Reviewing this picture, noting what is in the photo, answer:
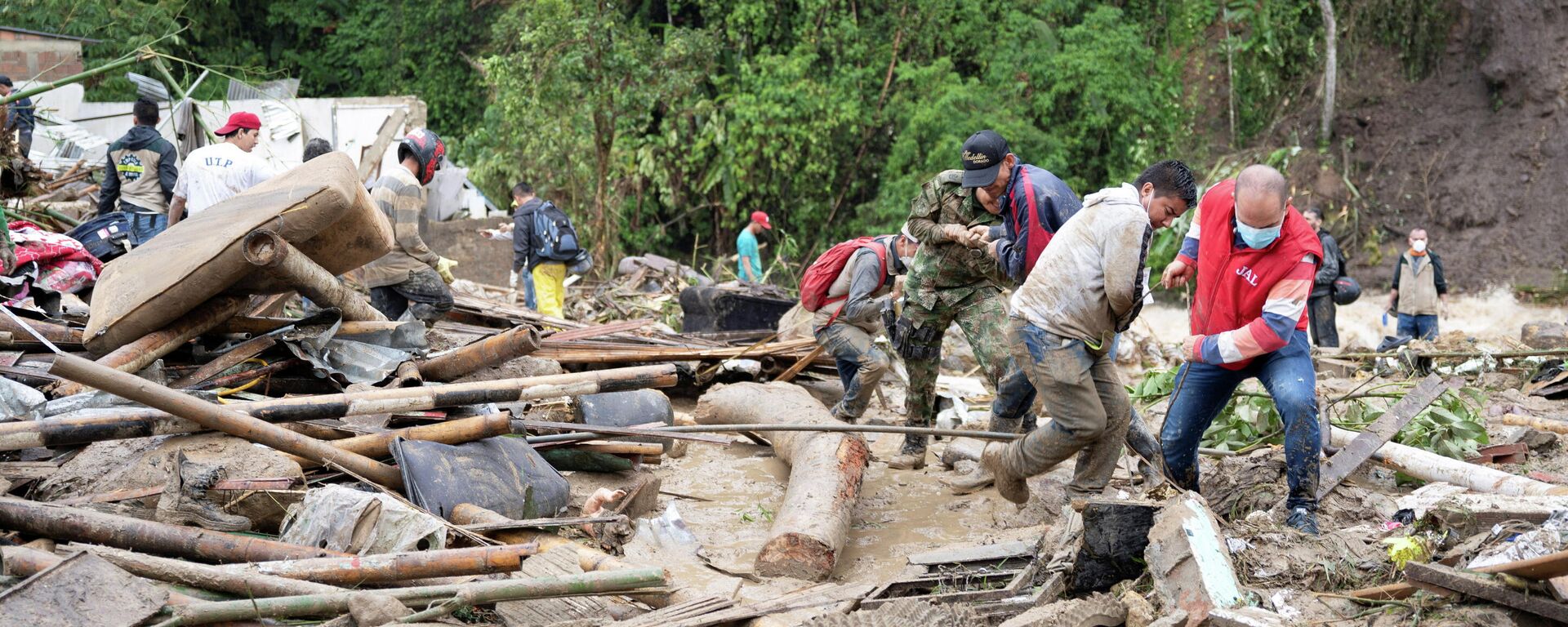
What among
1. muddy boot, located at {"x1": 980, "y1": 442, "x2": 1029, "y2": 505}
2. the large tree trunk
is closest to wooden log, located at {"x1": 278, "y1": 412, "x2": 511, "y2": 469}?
muddy boot, located at {"x1": 980, "y1": 442, "x2": 1029, "y2": 505}

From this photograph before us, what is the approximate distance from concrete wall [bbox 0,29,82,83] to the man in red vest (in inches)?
686

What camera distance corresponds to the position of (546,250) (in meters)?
10.6

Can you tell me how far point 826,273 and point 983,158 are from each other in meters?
1.83

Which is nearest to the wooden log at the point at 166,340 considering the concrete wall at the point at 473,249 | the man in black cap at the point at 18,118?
the man in black cap at the point at 18,118

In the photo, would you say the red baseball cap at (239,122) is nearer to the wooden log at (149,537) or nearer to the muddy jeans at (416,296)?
the muddy jeans at (416,296)

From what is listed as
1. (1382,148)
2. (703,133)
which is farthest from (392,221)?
(1382,148)

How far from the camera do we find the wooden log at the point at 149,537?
3881mm

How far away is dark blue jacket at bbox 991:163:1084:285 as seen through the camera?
5.37 metres

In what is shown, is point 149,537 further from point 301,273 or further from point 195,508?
point 301,273

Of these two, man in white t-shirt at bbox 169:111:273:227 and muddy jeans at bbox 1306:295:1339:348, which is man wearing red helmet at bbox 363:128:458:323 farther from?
muddy jeans at bbox 1306:295:1339:348

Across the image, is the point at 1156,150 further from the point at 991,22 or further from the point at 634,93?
the point at 634,93

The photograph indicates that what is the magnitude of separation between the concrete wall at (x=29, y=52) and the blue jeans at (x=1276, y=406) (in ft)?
57.2

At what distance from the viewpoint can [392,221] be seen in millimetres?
7312

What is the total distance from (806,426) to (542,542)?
44.1 inches
